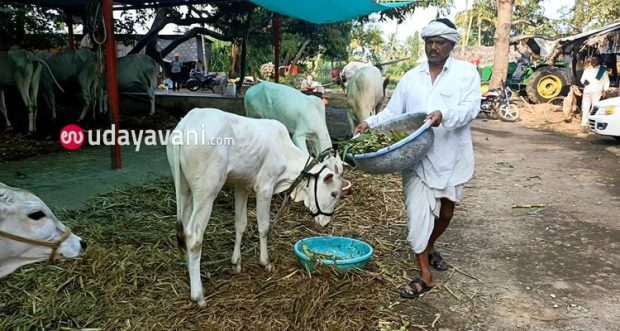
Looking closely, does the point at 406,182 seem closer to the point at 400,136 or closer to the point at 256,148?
the point at 400,136

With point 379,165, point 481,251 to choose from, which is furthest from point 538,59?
point 379,165

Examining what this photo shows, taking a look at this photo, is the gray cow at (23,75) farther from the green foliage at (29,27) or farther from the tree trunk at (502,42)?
the tree trunk at (502,42)

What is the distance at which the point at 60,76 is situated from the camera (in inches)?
355

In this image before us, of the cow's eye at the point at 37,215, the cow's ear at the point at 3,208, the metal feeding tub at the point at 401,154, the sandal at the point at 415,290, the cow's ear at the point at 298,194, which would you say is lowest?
the sandal at the point at 415,290

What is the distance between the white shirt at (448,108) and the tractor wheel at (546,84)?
1327 centimetres

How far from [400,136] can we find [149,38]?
27.6 feet

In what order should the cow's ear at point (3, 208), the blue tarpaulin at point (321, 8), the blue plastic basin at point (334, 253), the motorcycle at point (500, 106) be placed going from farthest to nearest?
1. the motorcycle at point (500, 106)
2. the blue tarpaulin at point (321, 8)
3. the blue plastic basin at point (334, 253)
4. the cow's ear at point (3, 208)

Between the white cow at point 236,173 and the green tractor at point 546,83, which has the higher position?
the green tractor at point 546,83

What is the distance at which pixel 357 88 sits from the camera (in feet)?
24.2

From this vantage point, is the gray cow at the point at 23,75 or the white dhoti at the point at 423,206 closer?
the white dhoti at the point at 423,206

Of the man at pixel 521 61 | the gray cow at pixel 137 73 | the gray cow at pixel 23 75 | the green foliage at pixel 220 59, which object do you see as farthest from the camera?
the green foliage at pixel 220 59

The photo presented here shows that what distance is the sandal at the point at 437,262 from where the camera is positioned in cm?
370

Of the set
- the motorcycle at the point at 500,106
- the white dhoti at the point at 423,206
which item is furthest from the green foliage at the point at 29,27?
the motorcycle at the point at 500,106

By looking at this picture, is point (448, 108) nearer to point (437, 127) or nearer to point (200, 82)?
point (437, 127)
